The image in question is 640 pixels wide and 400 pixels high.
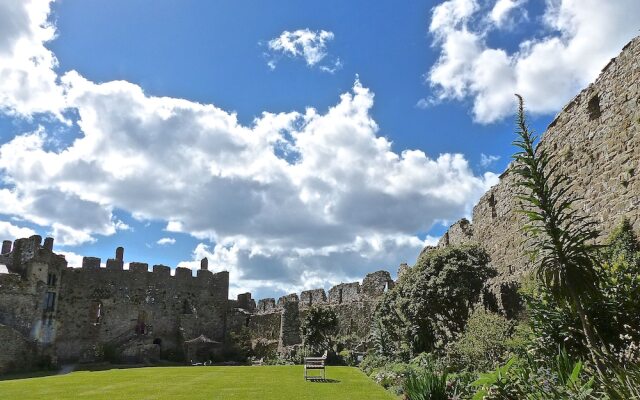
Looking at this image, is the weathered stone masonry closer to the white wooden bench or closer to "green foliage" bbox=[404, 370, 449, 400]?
the white wooden bench

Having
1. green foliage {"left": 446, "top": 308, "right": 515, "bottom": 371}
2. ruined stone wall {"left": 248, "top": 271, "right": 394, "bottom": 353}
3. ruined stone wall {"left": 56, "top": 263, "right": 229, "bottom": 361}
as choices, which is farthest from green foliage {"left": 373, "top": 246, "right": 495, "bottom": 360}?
ruined stone wall {"left": 56, "top": 263, "right": 229, "bottom": 361}

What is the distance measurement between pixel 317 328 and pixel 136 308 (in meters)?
17.9

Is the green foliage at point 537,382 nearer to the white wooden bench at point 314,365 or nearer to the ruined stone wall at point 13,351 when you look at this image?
the white wooden bench at point 314,365

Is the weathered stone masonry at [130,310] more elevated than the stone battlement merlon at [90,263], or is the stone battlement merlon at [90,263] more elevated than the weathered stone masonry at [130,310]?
the stone battlement merlon at [90,263]

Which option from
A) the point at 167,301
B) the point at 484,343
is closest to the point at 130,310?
the point at 167,301

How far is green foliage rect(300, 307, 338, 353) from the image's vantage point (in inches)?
1266

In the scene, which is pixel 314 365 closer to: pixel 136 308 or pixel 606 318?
pixel 606 318

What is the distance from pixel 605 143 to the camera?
1443 centimetres

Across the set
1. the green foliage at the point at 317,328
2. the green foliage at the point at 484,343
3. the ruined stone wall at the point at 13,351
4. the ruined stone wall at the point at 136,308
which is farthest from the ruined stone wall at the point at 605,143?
the ruined stone wall at the point at 136,308

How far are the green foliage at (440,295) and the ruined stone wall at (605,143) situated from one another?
74.7 inches

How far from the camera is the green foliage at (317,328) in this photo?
32.2 m

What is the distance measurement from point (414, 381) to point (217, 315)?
3573 centimetres

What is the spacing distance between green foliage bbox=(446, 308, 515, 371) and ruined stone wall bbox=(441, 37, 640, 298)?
8.02 feet

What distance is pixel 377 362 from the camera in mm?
24328
